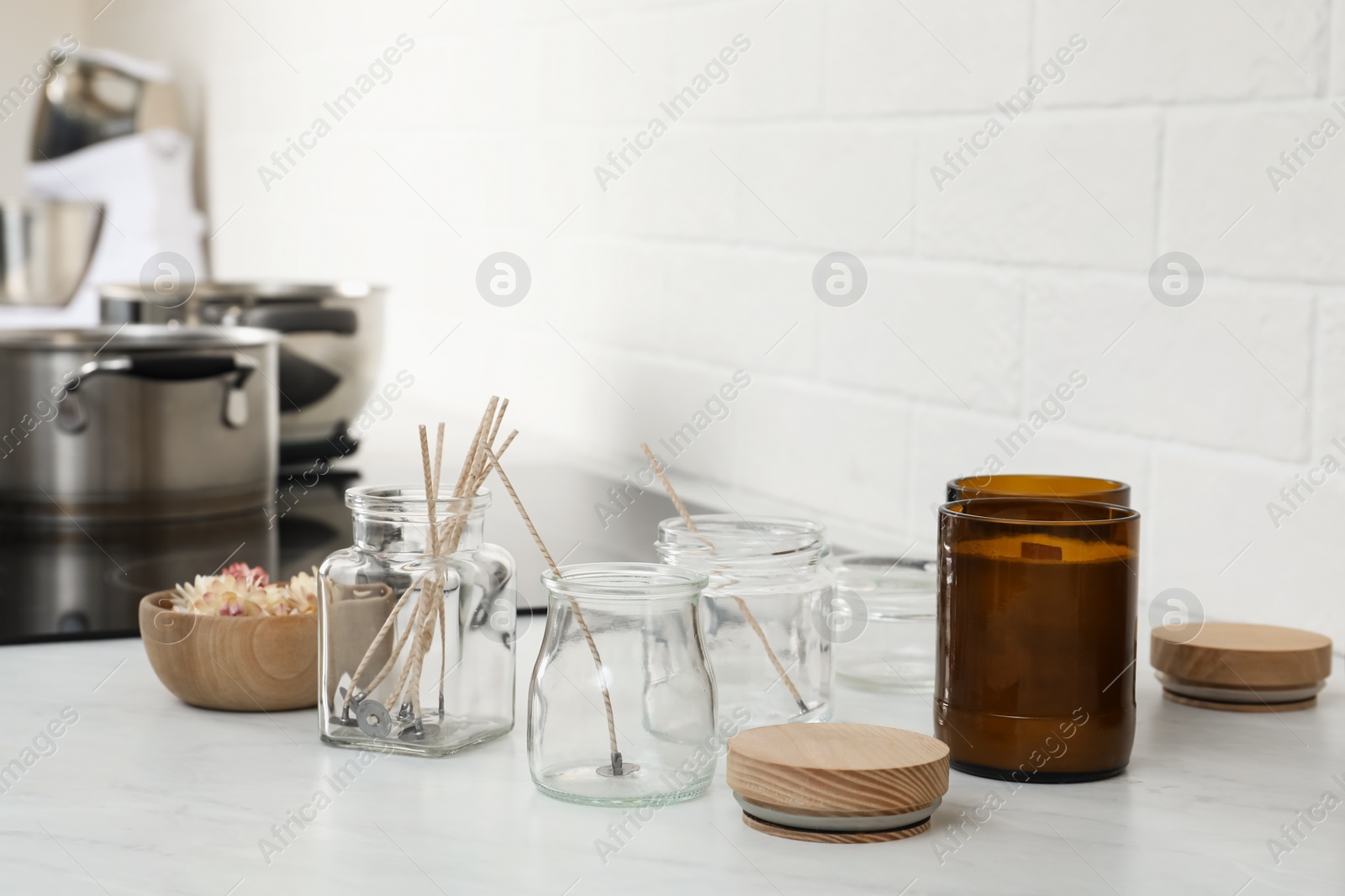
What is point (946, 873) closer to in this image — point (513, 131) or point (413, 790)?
point (413, 790)

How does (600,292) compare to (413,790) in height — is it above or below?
above

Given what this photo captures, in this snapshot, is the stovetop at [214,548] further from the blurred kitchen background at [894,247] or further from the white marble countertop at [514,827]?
the white marble countertop at [514,827]

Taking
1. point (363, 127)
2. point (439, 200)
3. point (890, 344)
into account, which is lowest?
point (890, 344)

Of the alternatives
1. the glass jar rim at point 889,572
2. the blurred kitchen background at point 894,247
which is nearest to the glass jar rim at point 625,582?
the glass jar rim at point 889,572

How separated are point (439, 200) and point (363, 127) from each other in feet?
1.10

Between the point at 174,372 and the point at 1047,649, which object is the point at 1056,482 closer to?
the point at 1047,649

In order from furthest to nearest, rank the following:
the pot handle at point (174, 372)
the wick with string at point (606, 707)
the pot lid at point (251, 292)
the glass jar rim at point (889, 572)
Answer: the pot lid at point (251, 292) → the pot handle at point (174, 372) → the glass jar rim at point (889, 572) → the wick with string at point (606, 707)

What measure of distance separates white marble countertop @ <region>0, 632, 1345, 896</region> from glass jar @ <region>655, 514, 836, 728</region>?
0.06 meters

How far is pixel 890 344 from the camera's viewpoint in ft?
4.33

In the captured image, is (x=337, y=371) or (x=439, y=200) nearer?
(x=337, y=371)

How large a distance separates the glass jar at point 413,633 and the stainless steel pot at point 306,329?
32.5 inches

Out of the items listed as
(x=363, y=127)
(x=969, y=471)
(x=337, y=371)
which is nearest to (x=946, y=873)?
(x=969, y=471)

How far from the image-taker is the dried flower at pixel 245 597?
807 mm

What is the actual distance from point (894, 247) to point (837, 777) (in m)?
0.77
